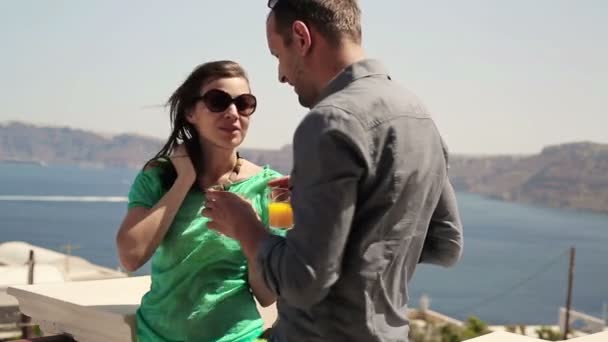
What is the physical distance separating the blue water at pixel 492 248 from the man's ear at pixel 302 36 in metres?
65.7

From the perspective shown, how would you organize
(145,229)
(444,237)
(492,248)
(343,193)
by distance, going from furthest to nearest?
(492,248), (145,229), (444,237), (343,193)

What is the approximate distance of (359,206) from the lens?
131 centimetres

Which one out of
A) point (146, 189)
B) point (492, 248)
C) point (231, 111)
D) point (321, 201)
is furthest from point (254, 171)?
point (492, 248)

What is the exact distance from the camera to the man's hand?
1.39 meters

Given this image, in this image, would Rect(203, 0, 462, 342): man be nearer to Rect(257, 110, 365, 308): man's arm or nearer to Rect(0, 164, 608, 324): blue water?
Rect(257, 110, 365, 308): man's arm

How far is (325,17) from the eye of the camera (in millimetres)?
1354

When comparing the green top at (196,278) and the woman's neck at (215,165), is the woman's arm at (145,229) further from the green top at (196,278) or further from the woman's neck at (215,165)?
the woman's neck at (215,165)

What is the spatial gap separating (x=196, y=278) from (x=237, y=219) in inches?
34.6

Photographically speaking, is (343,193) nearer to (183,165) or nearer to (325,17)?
(325,17)

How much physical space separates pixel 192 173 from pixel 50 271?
17.5 meters

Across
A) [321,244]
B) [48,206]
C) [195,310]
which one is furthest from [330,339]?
[48,206]

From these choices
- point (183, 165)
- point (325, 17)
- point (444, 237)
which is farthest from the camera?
point (183, 165)

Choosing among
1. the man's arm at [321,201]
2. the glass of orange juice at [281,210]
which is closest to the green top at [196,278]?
the glass of orange juice at [281,210]

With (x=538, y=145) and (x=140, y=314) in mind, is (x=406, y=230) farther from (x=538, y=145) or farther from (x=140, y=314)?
(x=538, y=145)
